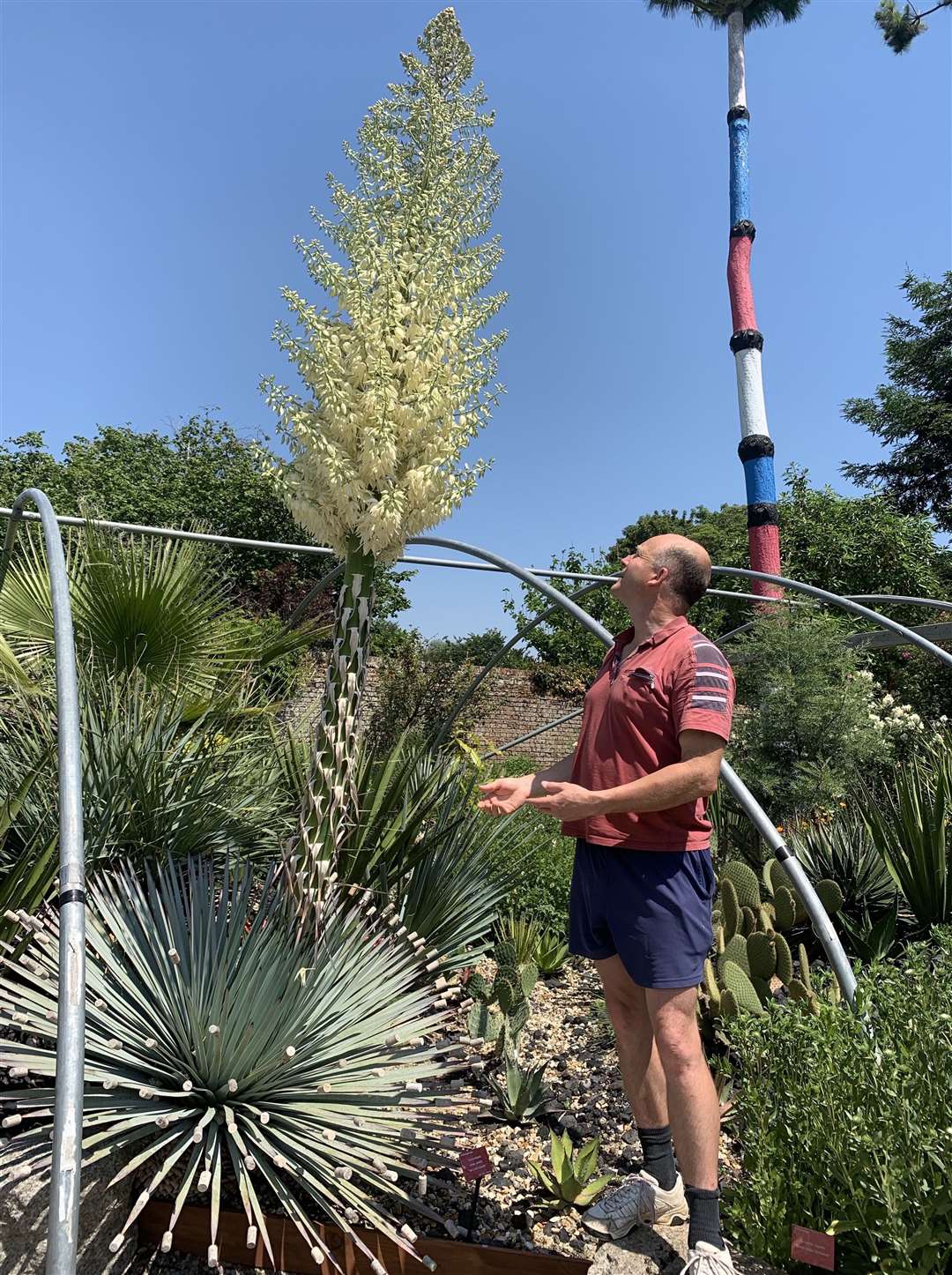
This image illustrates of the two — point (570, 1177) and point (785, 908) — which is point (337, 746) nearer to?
point (570, 1177)

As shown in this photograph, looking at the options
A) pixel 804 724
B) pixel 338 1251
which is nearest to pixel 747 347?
pixel 804 724

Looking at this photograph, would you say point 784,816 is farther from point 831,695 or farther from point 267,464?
point 267,464

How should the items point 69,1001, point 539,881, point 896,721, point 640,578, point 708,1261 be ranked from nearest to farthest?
point 69,1001 < point 708,1261 < point 640,578 < point 539,881 < point 896,721

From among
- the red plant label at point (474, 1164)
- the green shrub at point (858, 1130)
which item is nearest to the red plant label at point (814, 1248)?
the green shrub at point (858, 1130)

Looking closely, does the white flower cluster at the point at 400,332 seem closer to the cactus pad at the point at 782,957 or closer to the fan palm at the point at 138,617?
the fan palm at the point at 138,617

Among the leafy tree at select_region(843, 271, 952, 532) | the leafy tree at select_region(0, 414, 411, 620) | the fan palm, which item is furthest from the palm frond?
the fan palm

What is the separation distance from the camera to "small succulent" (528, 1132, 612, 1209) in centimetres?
216

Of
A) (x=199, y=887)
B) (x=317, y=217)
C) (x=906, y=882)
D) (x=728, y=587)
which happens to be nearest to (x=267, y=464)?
(x=317, y=217)

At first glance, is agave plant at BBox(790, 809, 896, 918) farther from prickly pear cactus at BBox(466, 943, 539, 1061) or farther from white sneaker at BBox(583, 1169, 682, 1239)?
white sneaker at BBox(583, 1169, 682, 1239)

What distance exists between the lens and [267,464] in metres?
2.84

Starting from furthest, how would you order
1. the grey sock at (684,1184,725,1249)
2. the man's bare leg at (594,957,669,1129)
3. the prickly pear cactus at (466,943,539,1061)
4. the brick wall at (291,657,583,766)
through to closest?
the brick wall at (291,657,583,766) < the prickly pear cactus at (466,943,539,1061) < the man's bare leg at (594,957,669,1129) < the grey sock at (684,1184,725,1249)

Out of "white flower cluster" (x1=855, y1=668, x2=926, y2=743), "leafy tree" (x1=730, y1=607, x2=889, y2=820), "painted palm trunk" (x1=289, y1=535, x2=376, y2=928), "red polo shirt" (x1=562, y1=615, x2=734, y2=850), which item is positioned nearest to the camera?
"red polo shirt" (x1=562, y1=615, x2=734, y2=850)

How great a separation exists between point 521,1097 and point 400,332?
2651mm

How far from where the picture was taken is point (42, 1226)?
6.03 ft
